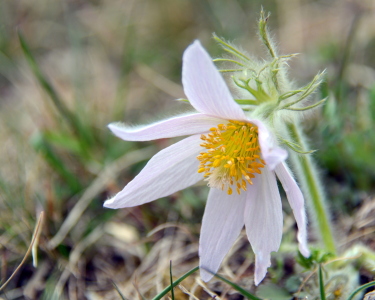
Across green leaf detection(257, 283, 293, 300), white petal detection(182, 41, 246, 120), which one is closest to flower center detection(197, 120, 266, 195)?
Result: white petal detection(182, 41, 246, 120)

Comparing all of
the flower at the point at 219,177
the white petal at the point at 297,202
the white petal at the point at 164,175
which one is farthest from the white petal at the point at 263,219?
the white petal at the point at 164,175

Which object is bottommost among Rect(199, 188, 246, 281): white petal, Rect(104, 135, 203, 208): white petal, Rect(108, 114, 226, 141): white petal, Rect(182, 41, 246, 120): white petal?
Rect(199, 188, 246, 281): white petal

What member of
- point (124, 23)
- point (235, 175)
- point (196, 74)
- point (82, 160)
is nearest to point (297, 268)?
point (235, 175)

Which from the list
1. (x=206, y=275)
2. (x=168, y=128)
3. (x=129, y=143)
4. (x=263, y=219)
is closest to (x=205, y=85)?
(x=168, y=128)

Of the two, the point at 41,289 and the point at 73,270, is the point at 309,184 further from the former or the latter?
the point at 41,289

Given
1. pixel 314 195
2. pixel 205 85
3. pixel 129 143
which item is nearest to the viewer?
pixel 205 85

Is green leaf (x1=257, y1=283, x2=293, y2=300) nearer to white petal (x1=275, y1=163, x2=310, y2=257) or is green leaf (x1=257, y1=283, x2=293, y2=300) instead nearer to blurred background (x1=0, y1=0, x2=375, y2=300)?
blurred background (x1=0, y1=0, x2=375, y2=300)

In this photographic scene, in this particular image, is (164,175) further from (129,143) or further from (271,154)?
(129,143)
